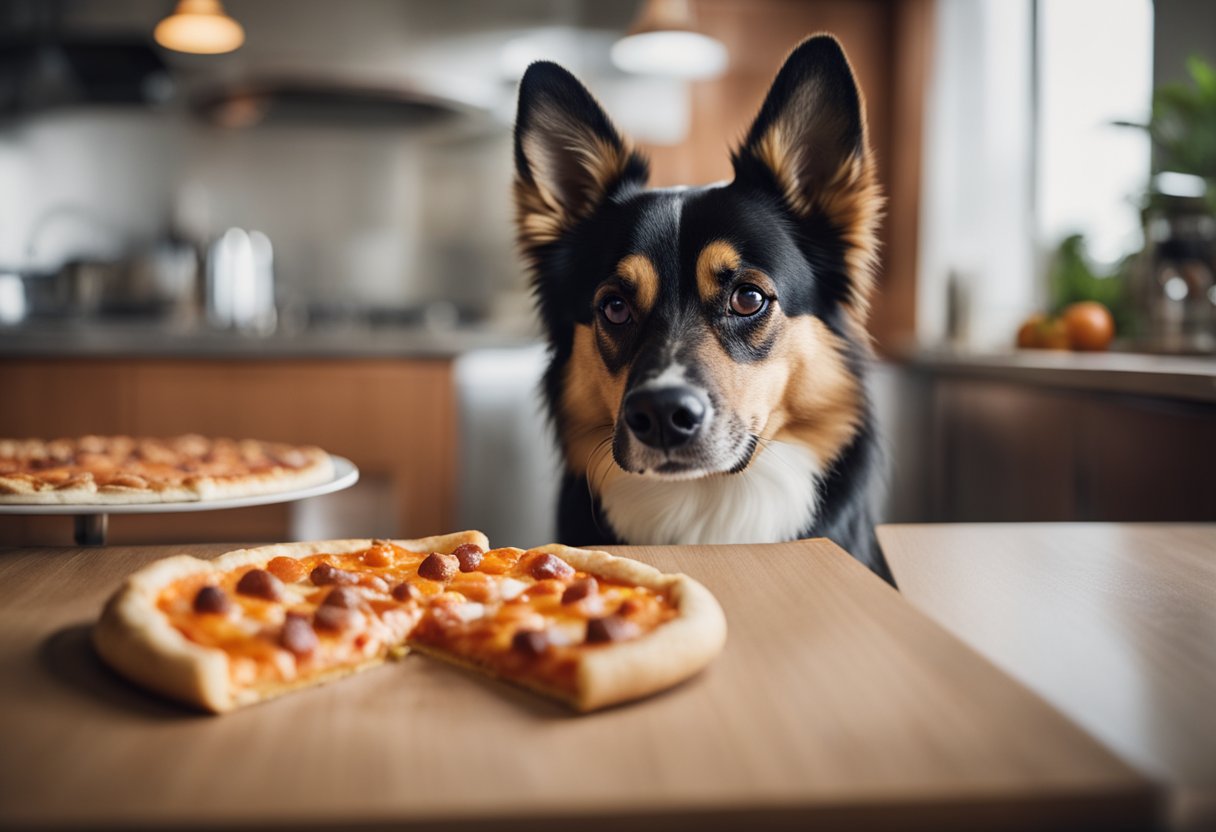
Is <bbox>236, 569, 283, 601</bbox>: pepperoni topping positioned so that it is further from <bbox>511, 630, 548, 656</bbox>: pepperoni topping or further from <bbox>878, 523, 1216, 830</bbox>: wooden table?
<bbox>878, 523, 1216, 830</bbox>: wooden table

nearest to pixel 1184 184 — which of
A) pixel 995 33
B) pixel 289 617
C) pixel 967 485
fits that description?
pixel 967 485

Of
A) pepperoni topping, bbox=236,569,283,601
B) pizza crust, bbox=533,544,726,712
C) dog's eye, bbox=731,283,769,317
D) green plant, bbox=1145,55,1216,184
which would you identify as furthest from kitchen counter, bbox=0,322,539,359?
pizza crust, bbox=533,544,726,712

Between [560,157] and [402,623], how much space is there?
1170mm

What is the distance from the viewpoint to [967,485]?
4023 millimetres

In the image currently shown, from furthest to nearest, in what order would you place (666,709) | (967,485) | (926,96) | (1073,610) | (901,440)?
(926,96), (901,440), (967,485), (1073,610), (666,709)

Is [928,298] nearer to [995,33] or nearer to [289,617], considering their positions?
[995,33]

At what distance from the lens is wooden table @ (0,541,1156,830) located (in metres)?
0.64

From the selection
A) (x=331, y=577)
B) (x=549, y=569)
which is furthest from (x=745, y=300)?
(x=331, y=577)

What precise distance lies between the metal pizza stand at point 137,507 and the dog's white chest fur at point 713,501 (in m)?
0.50

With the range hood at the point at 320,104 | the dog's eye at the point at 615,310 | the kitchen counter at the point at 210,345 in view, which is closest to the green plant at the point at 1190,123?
the dog's eye at the point at 615,310

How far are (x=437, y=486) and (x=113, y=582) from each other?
2876 mm

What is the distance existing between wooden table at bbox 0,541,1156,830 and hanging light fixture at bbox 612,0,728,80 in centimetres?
375

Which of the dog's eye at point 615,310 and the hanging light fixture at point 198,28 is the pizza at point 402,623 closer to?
the dog's eye at point 615,310

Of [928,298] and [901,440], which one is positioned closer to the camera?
[901,440]
